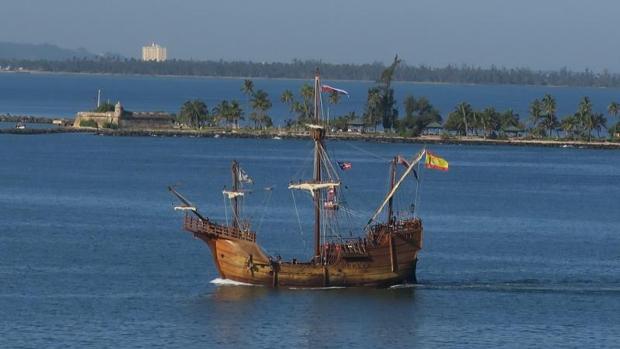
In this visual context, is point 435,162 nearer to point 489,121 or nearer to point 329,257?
point 329,257

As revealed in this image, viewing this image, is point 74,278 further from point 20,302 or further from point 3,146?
point 3,146

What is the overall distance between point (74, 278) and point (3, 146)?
100500 millimetres

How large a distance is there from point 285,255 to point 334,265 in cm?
1196


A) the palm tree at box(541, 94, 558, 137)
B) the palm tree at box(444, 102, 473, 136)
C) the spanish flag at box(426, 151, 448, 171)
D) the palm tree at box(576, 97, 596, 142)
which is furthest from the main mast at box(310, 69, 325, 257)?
the palm tree at box(541, 94, 558, 137)

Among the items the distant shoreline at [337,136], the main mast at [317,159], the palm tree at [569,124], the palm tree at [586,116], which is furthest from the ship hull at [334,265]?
the palm tree at [569,124]

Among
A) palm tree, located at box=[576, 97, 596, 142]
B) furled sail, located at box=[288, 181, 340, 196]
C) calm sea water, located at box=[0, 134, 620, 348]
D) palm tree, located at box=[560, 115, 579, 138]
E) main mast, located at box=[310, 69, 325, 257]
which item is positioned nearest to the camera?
calm sea water, located at box=[0, 134, 620, 348]

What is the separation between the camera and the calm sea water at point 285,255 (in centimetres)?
6178

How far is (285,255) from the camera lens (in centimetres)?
8119

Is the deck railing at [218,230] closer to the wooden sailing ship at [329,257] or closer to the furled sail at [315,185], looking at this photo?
the wooden sailing ship at [329,257]

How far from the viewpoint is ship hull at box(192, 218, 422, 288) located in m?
69.4

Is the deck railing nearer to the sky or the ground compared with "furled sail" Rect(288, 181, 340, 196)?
nearer to the ground

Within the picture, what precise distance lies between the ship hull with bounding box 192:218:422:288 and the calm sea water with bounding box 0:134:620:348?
600 mm

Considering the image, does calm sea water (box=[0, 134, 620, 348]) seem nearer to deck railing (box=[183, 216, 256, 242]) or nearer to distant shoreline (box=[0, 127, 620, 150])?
deck railing (box=[183, 216, 256, 242])

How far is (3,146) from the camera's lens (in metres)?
171
